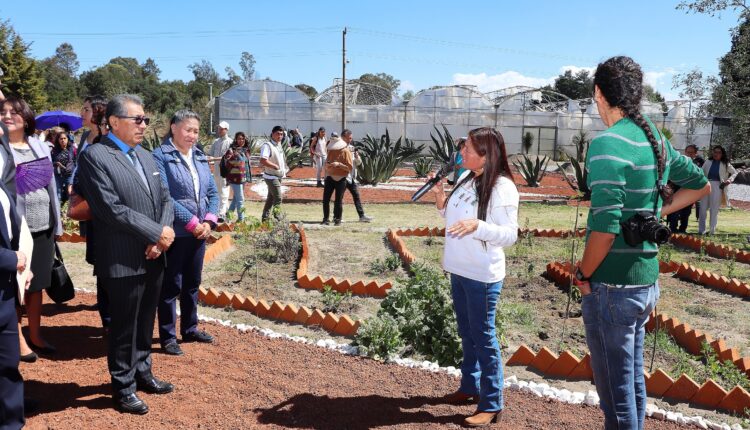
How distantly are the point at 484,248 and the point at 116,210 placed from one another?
1842 mm

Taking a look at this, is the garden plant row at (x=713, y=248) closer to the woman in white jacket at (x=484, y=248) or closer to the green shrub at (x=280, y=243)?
the green shrub at (x=280, y=243)

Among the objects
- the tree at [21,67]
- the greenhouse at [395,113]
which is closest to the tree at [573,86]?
the greenhouse at [395,113]

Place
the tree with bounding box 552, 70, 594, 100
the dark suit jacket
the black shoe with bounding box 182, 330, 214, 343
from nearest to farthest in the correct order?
the dark suit jacket, the black shoe with bounding box 182, 330, 214, 343, the tree with bounding box 552, 70, 594, 100

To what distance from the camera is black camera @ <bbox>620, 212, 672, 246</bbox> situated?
232 cm

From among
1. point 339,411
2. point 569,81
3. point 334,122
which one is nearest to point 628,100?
point 339,411

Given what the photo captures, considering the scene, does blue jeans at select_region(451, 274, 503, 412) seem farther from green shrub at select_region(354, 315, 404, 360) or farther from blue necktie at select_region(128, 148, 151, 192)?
blue necktie at select_region(128, 148, 151, 192)

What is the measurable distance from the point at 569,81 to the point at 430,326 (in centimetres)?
7848

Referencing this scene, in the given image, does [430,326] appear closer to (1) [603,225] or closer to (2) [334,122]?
(1) [603,225]

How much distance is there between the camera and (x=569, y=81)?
7712 centimetres

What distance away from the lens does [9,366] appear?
8.84 ft

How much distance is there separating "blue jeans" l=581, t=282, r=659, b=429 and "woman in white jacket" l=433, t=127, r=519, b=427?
0.65m

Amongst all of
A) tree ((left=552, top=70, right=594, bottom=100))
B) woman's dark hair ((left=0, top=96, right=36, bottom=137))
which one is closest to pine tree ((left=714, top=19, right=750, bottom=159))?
woman's dark hair ((left=0, top=96, right=36, bottom=137))

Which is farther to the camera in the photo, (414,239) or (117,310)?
(414,239)

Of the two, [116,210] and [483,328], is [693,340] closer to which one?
[483,328]
